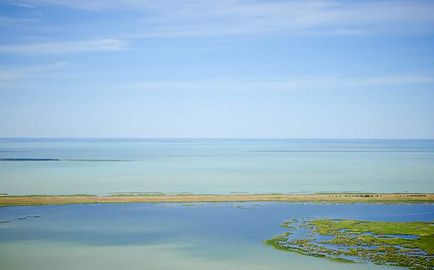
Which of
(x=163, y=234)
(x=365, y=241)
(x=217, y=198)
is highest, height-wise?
(x=217, y=198)

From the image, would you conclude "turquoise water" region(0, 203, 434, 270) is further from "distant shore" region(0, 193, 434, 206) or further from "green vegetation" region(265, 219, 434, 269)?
"distant shore" region(0, 193, 434, 206)

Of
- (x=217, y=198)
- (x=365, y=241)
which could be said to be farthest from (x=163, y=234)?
(x=217, y=198)

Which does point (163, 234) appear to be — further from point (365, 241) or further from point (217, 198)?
point (217, 198)

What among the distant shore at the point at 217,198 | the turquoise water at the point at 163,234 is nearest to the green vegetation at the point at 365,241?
the turquoise water at the point at 163,234

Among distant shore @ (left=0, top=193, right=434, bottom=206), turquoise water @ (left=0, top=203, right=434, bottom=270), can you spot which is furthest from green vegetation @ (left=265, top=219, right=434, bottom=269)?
distant shore @ (left=0, top=193, right=434, bottom=206)

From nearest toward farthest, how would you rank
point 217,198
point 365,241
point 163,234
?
point 365,241
point 163,234
point 217,198

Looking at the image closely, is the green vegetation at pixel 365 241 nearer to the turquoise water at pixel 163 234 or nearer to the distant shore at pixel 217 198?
the turquoise water at pixel 163 234
